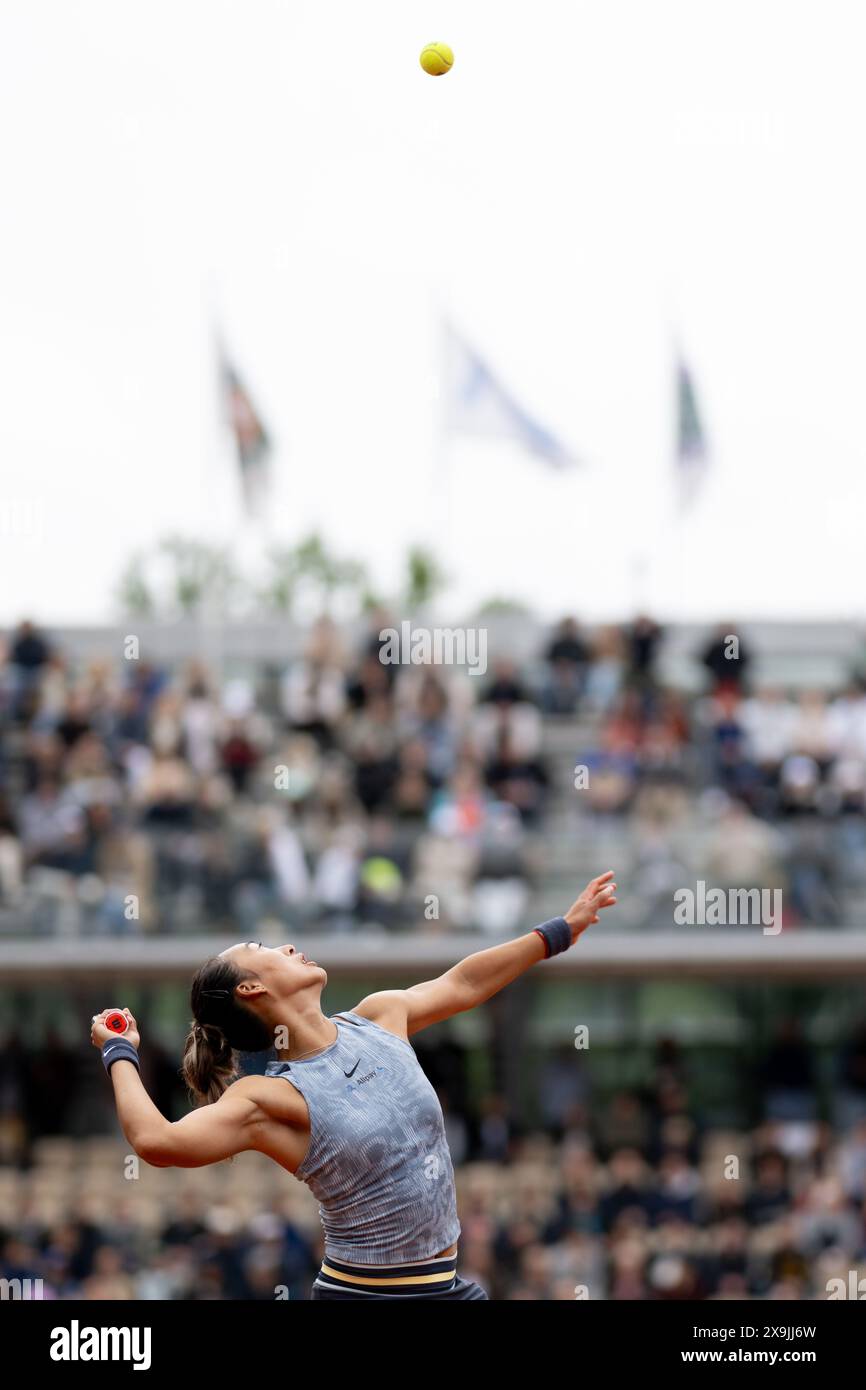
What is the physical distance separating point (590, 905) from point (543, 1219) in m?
8.70

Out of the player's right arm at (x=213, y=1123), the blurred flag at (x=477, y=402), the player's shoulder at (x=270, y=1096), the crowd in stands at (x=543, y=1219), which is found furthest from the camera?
the blurred flag at (x=477, y=402)

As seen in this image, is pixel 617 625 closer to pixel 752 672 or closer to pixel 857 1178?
pixel 752 672

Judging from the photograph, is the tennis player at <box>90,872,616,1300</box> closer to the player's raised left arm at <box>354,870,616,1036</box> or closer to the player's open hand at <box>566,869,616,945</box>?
the player's raised left arm at <box>354,870,616,1036</box>

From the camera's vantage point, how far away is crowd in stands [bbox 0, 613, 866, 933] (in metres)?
14.6

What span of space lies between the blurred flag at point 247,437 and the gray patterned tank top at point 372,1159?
1347 cm

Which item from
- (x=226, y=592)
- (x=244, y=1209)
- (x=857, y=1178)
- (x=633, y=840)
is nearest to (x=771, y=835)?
(x=633, y=840)

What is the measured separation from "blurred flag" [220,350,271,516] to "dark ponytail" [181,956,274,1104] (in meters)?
13.3

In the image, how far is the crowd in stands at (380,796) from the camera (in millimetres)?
14641

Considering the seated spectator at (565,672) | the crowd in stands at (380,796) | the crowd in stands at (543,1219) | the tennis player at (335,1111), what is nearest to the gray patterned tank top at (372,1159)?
the tennis player at (335,1111)

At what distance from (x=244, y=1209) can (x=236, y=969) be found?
937 centimetres

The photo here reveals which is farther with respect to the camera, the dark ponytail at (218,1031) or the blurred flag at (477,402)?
the blurred flag at (477,402)

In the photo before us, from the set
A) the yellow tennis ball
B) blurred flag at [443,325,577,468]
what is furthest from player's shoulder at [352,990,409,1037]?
blurred flag at [443,325,577,468]

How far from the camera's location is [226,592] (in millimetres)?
57281

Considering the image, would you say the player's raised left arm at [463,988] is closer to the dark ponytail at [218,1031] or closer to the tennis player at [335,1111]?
the tennis player at [335,1111]
